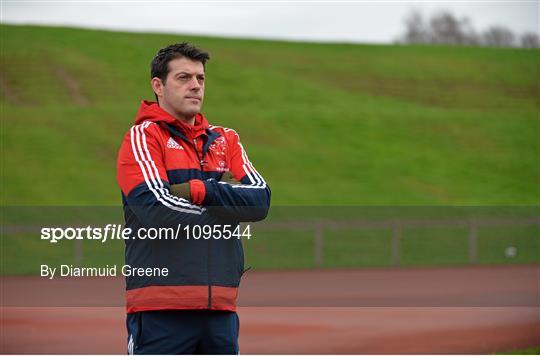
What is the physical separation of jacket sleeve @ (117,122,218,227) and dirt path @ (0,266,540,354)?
607 cm

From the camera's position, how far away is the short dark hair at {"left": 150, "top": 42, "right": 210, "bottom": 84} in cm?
360

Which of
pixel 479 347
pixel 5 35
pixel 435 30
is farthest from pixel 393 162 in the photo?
pixel 435 30

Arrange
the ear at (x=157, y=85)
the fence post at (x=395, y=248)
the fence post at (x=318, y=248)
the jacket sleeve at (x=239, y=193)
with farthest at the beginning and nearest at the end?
the fence post at (x=395, y=248) < the fence post at (x=318, y=248) < the ear at (x=157, y=85) < the jacket sleeve at (x=239, y=193)

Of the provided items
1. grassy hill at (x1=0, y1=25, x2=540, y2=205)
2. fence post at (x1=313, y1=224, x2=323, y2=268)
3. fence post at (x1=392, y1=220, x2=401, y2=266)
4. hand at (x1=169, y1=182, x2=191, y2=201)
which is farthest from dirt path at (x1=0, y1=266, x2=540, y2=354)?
grassy hill at (x1=0, y1=25, x2=540, y2=205)

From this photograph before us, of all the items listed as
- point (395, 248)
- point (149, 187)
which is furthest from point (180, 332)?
point (395, 248)

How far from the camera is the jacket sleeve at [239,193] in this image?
3539 mm

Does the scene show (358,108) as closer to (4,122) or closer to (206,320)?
(4,122)

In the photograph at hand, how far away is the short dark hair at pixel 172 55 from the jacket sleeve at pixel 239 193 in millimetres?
408

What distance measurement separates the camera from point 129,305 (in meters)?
3.49

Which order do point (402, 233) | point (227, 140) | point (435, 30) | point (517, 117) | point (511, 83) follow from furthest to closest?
point (435, 30) < point (511, 83) < point (517, 117) < point (402, 233) < point (227, 140)

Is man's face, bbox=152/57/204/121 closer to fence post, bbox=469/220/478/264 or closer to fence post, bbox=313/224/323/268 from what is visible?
fence post, bbox=313/224/323/268

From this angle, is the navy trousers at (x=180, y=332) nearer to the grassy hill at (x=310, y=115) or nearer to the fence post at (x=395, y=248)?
the fence post at (x=395, y=248)

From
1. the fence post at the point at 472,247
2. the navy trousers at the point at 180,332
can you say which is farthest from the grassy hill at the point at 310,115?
the navy trousers at the point at 180,332

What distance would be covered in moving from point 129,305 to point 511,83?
43.2m
